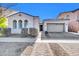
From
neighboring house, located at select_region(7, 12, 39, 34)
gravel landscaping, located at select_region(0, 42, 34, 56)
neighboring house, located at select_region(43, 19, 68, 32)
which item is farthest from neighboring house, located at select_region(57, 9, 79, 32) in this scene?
gravel landscaping, located at select_region(0, 42, 34, 56)

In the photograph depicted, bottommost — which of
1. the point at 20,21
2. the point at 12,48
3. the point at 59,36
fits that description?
the point at 12,48

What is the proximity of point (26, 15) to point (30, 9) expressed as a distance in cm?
14

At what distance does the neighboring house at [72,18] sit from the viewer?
789cm

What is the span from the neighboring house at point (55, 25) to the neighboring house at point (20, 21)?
18cm

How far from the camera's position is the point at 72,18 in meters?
7.91

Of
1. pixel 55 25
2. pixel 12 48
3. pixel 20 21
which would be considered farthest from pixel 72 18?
pixel 12 48

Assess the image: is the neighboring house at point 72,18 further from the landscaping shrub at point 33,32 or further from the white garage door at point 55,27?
the landscaping shrub at point 33,32

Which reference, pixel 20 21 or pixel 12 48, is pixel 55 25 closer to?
pixel 20 21

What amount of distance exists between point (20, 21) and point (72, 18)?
942mm

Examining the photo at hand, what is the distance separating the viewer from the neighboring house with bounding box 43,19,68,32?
26.0 ft

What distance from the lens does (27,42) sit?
7.96 metres

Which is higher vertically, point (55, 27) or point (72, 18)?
point (72, 18)

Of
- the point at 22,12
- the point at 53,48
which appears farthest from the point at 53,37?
the point at 22,12

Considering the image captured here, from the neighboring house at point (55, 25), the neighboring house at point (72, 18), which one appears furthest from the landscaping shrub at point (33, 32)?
the neighboring house at point (72, 18)
